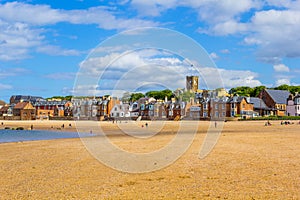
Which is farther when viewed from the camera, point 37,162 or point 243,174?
point 37,162

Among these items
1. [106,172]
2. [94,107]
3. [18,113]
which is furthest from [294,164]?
[18,113]

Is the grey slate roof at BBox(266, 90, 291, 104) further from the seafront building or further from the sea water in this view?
the sea water

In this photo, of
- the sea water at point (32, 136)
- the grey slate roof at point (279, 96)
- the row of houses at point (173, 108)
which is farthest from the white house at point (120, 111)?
the sea water at point (32, 136)

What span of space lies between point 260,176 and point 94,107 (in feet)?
354

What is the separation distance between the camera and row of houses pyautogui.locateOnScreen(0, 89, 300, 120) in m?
97.4

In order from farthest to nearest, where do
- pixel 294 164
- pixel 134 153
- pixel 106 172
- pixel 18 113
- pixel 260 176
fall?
pixel 18 113 → pixel 134 153 → pixel 294 164 → pixel 106 172 → pixel 260 176

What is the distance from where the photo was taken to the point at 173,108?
110875 millimetres

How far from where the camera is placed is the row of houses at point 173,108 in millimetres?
97375

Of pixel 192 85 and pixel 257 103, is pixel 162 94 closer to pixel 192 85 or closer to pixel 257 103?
pixel 192 85

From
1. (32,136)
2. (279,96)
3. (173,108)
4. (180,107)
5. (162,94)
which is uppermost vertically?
(162,94)

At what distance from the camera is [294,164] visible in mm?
16672

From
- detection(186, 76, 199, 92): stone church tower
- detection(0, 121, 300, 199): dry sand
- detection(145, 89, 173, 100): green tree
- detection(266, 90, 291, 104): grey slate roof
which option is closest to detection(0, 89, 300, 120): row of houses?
detection(266, 90, 291, 104): grey slate roof

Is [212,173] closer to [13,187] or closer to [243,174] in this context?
[243,174]

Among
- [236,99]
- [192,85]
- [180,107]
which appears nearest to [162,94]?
[192,85]
